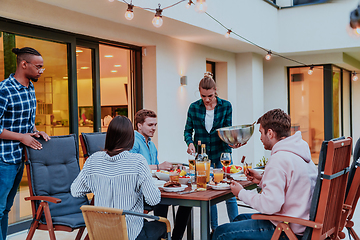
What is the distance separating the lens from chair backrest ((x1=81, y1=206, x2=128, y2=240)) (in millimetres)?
2039

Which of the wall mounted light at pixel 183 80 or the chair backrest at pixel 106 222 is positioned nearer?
the chair backrest at pixel 106 222

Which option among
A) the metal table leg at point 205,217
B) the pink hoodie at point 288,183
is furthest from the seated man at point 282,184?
the metal table leg at point 205,217

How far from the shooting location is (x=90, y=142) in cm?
341

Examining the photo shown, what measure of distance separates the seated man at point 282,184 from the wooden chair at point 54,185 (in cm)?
122

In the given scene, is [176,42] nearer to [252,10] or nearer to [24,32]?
[252,10]

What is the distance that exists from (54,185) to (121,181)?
1.12 meters

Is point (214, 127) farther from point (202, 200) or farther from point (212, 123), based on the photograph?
point (202, 200)

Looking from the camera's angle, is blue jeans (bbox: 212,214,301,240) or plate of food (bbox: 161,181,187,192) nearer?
blue jeans (bbox: 212,214,301,240)

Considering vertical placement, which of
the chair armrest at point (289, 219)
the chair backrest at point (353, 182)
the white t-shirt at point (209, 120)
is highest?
the white t-shirt at point (209, 120)

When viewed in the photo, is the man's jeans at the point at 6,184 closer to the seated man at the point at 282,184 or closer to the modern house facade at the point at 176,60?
the modern house facade at the point at 176,60

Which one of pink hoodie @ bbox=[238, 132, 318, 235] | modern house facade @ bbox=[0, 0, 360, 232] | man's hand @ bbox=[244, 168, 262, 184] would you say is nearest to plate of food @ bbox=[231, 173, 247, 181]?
man's hand @ bbox=[244, 168, 262, 184]

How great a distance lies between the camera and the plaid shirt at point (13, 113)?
2.89 m

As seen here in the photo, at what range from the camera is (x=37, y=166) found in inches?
116

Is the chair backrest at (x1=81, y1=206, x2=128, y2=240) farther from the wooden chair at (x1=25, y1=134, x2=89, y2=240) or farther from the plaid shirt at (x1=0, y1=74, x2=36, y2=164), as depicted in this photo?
the plaid shirt at (x1=0, y1=74, x2=36, y2=164)
